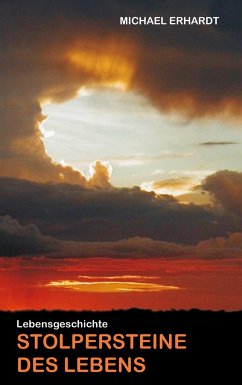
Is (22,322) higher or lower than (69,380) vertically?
higher

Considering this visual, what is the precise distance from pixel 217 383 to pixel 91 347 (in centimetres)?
780

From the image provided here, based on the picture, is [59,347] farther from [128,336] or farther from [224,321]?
[224,321]

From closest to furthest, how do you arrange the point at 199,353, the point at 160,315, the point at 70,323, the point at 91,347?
the point at 91,347 → the point at 70,323 → the point at 199,353 → the point at 160,315

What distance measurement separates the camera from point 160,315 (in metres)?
37.6

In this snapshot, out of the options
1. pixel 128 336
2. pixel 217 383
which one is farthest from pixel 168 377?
pixel 128 336

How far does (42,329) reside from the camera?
2988 centimetres

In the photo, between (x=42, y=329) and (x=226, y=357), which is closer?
(x=42, y=329)

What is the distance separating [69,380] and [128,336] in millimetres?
3801

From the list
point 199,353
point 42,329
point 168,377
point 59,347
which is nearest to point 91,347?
point 59,347

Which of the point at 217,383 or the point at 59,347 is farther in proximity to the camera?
the point at 217,383

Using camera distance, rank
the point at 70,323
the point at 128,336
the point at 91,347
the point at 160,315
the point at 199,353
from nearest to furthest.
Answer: the point at 91,347, the point at 128,336, the point at 70,323, the point at 199,353, the point at 160,315

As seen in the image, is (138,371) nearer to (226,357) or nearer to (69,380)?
(69,380)

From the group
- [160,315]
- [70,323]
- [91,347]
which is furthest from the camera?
[160,315]

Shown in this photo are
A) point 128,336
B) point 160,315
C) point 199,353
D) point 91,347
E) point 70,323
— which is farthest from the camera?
point 160,315
